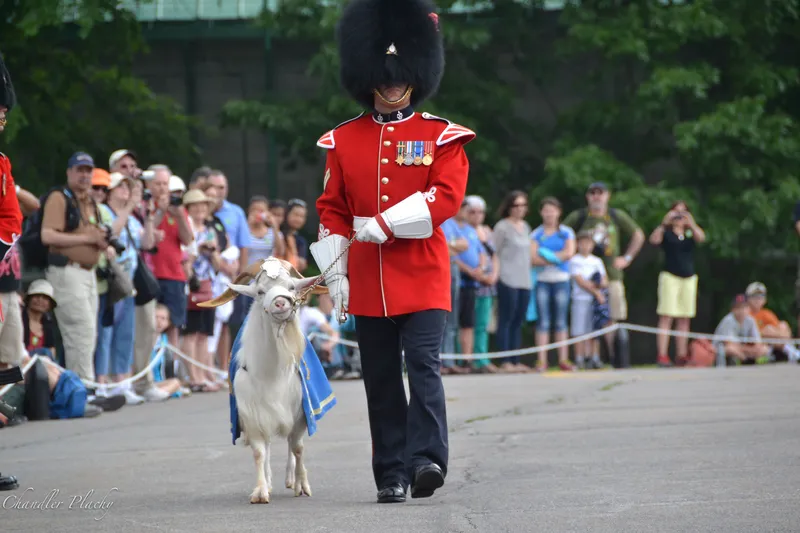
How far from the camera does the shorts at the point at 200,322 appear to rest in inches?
665

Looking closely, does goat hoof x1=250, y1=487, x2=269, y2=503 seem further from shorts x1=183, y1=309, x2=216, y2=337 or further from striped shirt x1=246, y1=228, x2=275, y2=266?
striped shirt x1=246, y1=228, x2=275, y2=266

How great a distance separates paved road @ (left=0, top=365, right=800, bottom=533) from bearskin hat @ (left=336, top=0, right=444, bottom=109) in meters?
2.11

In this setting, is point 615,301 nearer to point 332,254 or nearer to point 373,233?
point 332,254

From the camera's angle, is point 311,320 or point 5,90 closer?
point 5,90

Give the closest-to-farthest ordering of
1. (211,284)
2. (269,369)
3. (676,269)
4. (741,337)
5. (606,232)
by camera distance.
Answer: (269,369)
(211,284)
(606,232)
(676,269)
(741,337)

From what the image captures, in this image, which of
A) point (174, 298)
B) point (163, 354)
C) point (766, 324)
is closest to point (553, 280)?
point (766, 324)

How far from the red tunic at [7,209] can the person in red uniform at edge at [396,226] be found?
170 centimetres

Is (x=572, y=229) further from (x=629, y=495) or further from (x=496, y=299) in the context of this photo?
(x=629, y=495)

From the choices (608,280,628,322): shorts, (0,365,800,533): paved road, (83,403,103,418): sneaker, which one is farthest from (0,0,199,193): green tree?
(83,403,103,418): sneaker

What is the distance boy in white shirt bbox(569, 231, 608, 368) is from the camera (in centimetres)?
2084

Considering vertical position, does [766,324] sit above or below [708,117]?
below

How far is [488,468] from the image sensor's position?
9.95m

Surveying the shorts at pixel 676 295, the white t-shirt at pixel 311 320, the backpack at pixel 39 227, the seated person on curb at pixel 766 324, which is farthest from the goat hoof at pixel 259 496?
the seated person on curb at pixel 766 324

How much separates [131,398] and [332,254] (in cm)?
748
